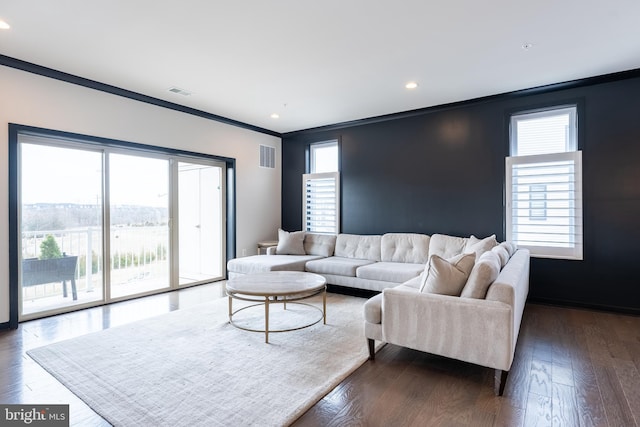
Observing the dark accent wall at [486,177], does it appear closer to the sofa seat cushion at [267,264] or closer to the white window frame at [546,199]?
the white window frame at [546,199]

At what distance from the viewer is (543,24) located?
2828mm

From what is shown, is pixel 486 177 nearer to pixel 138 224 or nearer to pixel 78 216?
pixel 138 224

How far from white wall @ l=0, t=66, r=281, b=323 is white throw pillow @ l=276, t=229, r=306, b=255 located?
0.79 meters

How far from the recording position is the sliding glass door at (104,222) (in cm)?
379

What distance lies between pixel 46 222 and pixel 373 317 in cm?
387

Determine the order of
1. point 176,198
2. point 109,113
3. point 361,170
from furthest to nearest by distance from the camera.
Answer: point 361,170, point 176,198, point 109,113

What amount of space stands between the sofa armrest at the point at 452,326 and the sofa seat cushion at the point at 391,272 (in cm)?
170

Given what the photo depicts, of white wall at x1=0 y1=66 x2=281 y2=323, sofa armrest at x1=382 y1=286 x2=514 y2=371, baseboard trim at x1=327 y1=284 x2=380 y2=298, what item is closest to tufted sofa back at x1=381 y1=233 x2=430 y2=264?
baseboard trim at x1=327 y1=284 x2=380 y2=298

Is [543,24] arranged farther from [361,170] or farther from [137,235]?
[137,235]

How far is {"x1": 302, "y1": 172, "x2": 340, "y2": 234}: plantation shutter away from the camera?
6.16 meters

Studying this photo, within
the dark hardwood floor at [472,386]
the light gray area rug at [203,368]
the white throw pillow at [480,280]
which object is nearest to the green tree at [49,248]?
the dark hardwood floor at [472,386]

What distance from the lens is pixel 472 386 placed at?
2.31 meters

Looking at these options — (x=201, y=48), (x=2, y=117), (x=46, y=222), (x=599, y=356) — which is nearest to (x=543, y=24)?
(x=599, y=356)

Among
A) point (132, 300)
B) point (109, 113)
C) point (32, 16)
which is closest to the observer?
point (32, 16)
